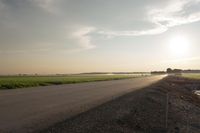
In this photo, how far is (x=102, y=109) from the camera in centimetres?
1767

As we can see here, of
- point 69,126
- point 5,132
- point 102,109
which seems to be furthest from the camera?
point 102,109

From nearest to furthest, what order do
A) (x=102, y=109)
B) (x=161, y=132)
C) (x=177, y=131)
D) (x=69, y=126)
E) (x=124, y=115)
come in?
(x=69, y=126), (x=161, y=132), (x=177, y=131), (x=124, y=115), (x=102, y=109)

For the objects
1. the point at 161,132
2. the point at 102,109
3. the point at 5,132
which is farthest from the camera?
the point at 102,109

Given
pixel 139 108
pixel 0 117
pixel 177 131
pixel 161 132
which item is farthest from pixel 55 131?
pixel 139 108

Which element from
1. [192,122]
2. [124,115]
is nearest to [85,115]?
[124,115]

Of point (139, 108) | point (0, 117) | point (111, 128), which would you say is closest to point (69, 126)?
point (111, 128)

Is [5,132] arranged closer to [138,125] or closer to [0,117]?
[0,117]

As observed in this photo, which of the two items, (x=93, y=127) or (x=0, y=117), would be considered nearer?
(x=93, y=127)

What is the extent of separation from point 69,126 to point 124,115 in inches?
182

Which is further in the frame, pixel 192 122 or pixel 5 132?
pixel 192 122

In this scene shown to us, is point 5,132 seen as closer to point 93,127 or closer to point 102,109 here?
point 93,127

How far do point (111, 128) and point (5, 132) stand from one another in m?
4.23

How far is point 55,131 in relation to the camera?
1122 cm

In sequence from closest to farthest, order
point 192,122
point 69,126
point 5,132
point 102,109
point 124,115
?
point 5,132 < point 69,126 < point 124,115 < point 102,109 < point 192,122
